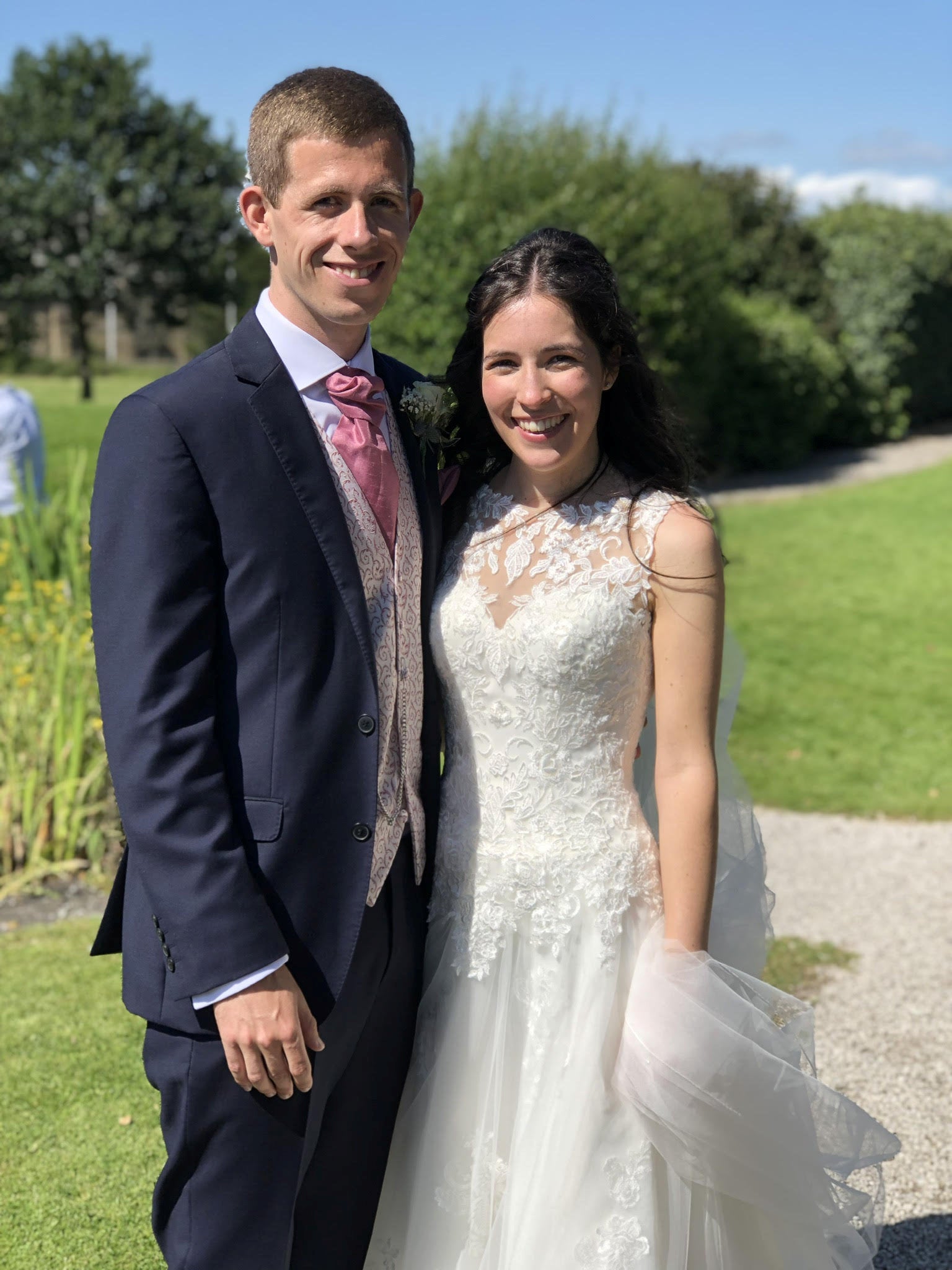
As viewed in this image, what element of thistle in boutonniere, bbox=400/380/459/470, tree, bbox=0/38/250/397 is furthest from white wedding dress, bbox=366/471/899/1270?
tree, bbox=0/38/250/397

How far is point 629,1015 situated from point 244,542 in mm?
1134

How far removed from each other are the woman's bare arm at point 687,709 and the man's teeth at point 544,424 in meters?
0.28

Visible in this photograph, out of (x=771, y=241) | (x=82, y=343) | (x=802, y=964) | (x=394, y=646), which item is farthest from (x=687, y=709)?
(x=82, y=343)

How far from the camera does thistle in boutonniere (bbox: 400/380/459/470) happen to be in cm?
242

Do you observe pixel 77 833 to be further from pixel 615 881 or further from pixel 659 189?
pixel 659 189

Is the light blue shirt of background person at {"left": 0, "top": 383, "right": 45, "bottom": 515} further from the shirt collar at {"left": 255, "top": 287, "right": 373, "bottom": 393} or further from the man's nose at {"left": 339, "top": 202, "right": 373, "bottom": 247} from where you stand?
the man's nose at {"left": 339, "top": 202, "right": 373, "bottom": 247}

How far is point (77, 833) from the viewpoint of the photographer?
17.7 feet

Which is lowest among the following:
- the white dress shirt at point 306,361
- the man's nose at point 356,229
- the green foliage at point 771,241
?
the white dress shirt at point 306,361

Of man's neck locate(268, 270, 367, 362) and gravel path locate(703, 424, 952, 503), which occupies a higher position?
man's neck locate(268, 270, 367, 362)

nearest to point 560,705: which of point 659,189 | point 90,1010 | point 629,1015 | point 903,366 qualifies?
point 629,1015

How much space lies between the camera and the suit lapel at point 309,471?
208 centimetres

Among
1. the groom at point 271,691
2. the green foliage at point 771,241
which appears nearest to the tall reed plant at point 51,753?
the groom at point 271,691

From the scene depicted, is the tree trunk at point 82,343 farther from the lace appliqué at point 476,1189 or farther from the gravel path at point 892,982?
the lace appliqué at point 476,1189

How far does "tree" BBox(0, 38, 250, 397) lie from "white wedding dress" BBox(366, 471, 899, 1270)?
1394 inches
